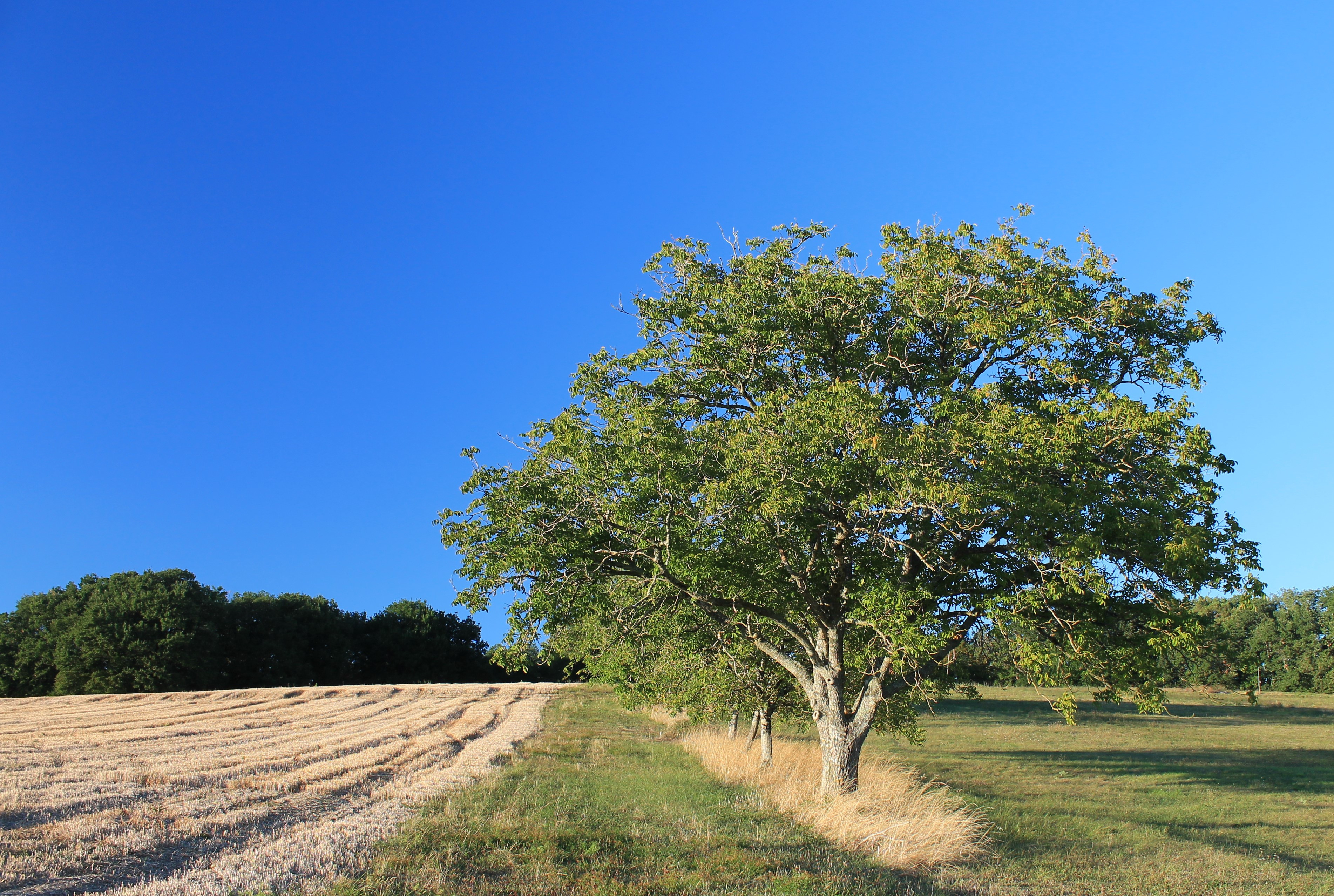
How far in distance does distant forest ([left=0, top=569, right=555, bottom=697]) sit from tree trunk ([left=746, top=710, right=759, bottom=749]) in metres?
53.3

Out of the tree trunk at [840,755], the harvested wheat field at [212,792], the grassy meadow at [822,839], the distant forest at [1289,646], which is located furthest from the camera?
the distant forest at [1289,646]

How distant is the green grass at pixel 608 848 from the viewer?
11.1m

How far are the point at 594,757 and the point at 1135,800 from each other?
18238 mm

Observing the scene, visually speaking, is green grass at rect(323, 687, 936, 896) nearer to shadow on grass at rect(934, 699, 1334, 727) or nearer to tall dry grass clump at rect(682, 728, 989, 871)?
tall dry grass clump at rect(682, 728, 989, 871)

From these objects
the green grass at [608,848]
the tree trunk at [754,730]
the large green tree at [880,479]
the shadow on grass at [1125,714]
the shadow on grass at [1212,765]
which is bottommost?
the shadow on grass at [1125,714]

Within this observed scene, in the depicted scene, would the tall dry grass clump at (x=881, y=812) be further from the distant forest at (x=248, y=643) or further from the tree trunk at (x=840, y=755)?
the distant forest at (x=248, y=643)

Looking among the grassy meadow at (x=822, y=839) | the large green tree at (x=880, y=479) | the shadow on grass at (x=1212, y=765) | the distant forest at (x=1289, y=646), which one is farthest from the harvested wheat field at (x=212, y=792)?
the distant forest at (x=1289, y=646)

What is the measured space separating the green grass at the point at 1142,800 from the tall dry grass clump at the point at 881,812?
0.69 m

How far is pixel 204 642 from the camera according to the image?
A: 3169 inches

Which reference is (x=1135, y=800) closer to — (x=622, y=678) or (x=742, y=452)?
(x=622, y=678)

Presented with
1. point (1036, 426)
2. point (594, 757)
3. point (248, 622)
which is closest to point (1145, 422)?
point (1036, 426)

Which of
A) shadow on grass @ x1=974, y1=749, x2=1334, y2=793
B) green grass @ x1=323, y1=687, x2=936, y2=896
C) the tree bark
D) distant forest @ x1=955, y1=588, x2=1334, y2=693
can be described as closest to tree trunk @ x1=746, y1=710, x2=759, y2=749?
the tree bark

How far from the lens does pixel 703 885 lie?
11.3m

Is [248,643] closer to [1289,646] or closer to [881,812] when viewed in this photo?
[881,812]
